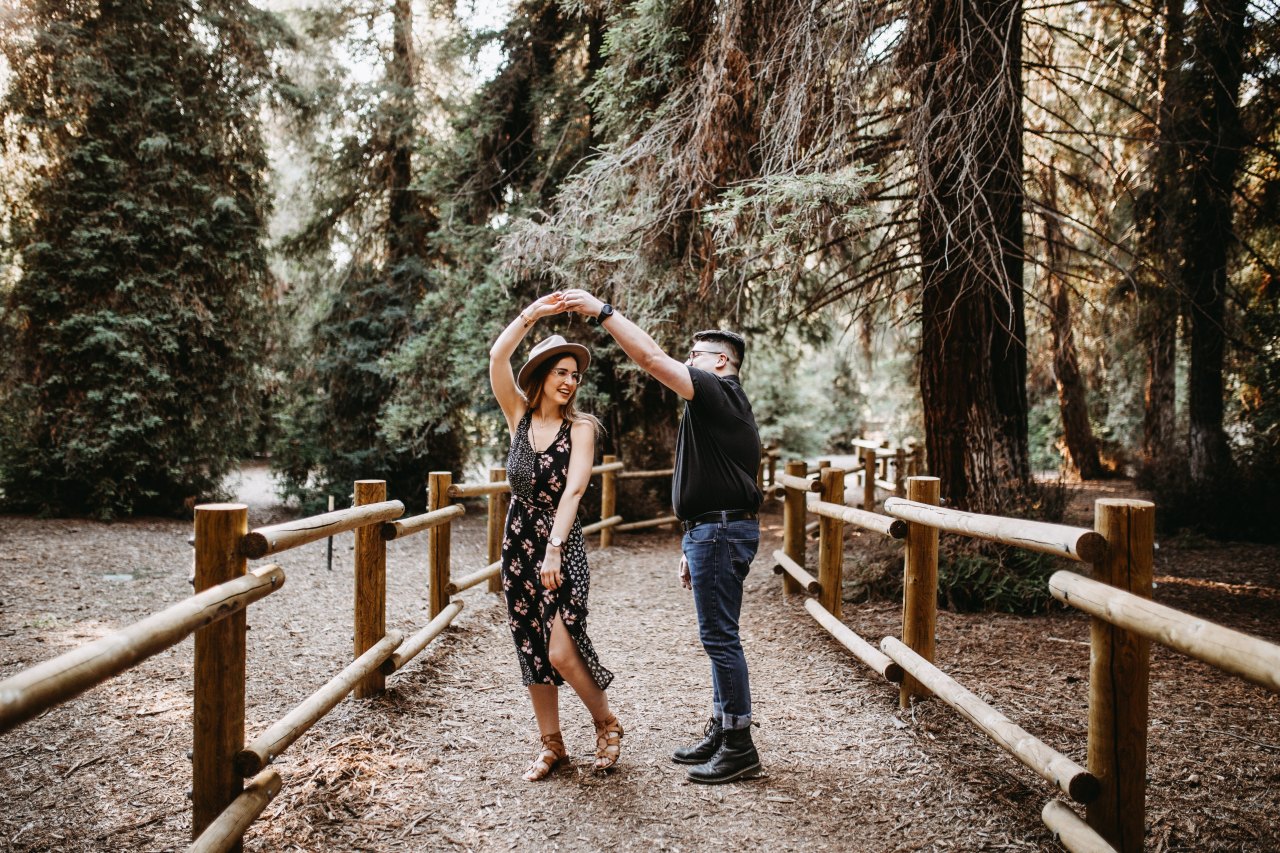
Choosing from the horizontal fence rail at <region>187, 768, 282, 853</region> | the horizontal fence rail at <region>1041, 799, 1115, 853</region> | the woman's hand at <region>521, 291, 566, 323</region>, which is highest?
the woman's hand at <region>521, 291, 566, 323</region>

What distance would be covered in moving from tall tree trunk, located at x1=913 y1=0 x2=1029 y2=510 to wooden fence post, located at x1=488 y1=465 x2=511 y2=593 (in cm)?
393

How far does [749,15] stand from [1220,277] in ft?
20.6

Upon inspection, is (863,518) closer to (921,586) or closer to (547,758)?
(921,586)

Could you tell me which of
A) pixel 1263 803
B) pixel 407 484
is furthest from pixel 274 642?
pixel 407 484

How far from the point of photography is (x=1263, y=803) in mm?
3330

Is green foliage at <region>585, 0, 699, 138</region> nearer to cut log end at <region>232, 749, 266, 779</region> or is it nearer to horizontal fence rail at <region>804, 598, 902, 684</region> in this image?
horizontal fence rail at <region>804, 598, 902, 684</region>

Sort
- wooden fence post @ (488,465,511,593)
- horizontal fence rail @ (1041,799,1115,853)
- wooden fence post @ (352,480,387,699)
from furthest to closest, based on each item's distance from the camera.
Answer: wooden fence post @ (488,465,511,593), wooden fence post @ (352,480,387,699), horizontal fence rail @ (1041,799,1115,853)

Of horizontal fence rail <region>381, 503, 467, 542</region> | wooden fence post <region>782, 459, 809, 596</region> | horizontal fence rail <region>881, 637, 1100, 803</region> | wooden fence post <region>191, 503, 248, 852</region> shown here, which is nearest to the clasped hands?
wooden fence post <region>191, 503, 248, 852</region>

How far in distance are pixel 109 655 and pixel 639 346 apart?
6.85ft

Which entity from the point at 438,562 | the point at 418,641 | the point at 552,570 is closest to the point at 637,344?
the point at 552,570

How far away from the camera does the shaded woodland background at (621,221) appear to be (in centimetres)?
641

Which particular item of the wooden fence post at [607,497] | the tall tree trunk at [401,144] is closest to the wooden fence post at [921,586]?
the wooden fence post at [607,497]

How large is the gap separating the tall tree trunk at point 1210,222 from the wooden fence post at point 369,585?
23.0 ft

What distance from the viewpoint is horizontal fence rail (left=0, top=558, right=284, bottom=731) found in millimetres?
1744
